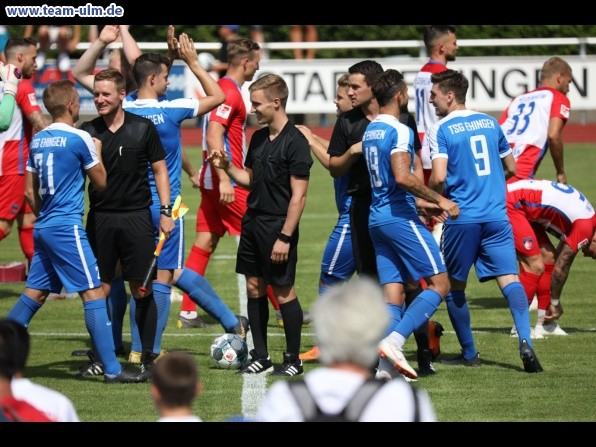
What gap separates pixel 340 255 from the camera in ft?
29.3

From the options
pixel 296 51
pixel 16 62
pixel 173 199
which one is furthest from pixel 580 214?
pixel 296 51

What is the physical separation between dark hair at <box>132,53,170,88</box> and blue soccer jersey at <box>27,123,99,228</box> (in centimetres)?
100

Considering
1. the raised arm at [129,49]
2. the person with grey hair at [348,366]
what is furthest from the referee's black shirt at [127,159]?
the person with grey hair at [348,366]

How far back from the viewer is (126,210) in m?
8.41

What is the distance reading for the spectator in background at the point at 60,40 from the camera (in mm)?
22625

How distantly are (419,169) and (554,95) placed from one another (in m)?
3.18

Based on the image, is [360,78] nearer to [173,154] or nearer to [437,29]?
[173,154]

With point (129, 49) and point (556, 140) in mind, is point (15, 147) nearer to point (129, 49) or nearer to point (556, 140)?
point (129, 49)

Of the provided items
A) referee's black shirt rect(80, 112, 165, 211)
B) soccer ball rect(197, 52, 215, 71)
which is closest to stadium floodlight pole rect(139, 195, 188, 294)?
referee's black shirt rect(80, 112, 165, 211)

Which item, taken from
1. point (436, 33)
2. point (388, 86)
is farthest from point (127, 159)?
point (436, 33)

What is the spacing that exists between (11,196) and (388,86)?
5345 mm

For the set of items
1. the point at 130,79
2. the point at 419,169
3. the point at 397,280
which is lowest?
the point at 397,280

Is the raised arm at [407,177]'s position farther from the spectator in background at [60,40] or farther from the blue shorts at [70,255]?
the spectator in background at [60,40]

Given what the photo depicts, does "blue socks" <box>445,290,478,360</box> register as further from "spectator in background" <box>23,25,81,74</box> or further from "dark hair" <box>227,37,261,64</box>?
"spectator in background" <box>23,25,81,74</box>
